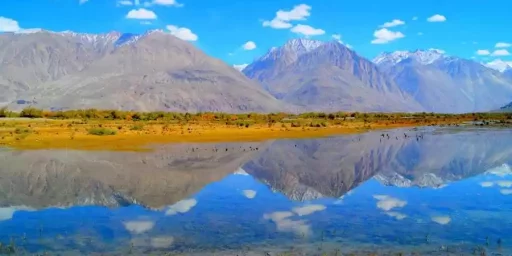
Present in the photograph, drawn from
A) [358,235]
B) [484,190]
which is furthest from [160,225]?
[484,190]

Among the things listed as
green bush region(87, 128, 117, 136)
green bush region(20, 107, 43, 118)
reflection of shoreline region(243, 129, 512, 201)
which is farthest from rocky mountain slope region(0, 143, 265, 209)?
green bush region(20, 107, 43, 118)

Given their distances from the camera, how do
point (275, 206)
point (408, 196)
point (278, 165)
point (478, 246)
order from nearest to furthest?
point (478, 246) < point (275, 206) < point (408, 196) < point (278, 165)

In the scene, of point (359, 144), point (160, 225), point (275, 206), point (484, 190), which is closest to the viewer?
point (160, 225)

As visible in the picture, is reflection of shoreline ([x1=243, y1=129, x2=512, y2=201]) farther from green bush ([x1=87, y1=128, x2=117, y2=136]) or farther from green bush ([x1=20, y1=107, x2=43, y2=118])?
green bush ([x1=20, y1=107, x2=43, y2=118])

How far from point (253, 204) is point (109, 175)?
13028 millimetres

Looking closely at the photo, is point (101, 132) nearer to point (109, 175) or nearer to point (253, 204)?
point (109, 175)

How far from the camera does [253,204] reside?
25.2m

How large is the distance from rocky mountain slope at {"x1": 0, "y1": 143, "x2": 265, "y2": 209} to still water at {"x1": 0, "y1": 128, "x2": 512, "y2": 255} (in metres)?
0.07

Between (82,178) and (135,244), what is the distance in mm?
17037

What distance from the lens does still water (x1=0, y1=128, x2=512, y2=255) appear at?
1756 centimetres

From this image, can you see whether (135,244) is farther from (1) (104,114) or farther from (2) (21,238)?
(1) (104,114)

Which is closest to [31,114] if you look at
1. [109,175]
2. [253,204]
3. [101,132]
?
[101,132]

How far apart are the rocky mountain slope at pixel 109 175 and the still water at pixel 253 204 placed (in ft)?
0.23

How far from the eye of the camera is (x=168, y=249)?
55.9 ft
